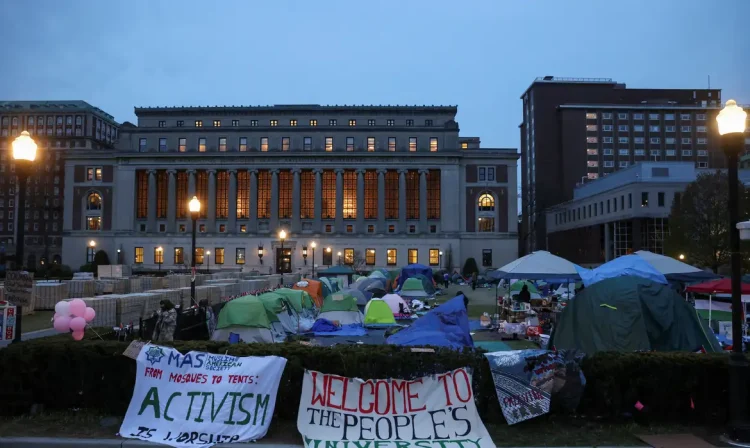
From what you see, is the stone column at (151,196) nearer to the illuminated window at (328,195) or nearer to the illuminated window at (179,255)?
the illuminated window at (179,255)

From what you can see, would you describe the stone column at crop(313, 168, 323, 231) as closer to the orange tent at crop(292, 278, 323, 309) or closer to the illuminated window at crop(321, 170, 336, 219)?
the illuminated window at crop(321, 170, 336, 219)

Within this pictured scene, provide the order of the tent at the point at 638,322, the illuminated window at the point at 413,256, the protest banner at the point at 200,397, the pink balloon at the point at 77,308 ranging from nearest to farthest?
1. the protest banner at the point at 200,397
2. the pink balloon at the point at 77,308
3. the tent at the point at 638,322
4. the illuminated window at the point at 413,256

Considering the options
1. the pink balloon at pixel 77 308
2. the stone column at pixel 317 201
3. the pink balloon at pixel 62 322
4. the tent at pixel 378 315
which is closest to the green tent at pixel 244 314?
the tent at pixel 378 315

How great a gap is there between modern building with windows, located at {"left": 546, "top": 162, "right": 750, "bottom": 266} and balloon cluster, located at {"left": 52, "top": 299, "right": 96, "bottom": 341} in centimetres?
5299

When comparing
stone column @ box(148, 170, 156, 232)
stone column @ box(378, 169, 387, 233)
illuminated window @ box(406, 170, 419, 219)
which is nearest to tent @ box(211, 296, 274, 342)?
stone column @ box(378, 169, 387, 233)

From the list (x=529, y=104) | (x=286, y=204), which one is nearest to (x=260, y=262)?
(x=286, y=204)

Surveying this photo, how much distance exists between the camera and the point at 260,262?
79.4 meters

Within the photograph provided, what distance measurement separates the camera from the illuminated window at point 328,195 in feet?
266

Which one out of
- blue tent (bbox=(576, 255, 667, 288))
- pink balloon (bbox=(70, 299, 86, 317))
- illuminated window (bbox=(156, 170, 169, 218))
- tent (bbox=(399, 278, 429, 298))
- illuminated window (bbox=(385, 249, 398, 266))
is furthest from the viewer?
illuminated window (bbox=(156, 170, 169, 218))

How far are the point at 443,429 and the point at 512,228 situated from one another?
241 feet

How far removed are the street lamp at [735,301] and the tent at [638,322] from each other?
4761 mm

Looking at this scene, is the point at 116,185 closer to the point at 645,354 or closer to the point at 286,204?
the point at 286,204

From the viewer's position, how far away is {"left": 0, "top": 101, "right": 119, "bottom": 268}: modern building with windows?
4993 inches

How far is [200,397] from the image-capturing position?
31.0ft
